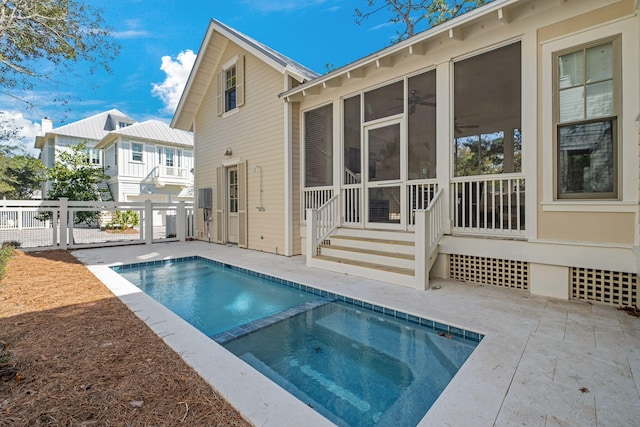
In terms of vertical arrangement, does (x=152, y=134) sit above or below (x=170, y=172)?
above

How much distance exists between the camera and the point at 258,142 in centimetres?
790

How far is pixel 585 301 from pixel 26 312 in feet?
21.3

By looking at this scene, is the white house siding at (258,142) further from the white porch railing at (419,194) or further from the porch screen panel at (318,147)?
the white porch railing at (419,194)

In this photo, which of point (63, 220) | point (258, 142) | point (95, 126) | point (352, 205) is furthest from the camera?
point (95, 126)

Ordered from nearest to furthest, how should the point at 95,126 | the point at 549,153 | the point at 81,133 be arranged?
the point at 549,153
the point at 81,133
the point at 95,126

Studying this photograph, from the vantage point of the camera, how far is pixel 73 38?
26.9 feet

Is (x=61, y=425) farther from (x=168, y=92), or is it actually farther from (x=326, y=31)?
(x=168, y=92)

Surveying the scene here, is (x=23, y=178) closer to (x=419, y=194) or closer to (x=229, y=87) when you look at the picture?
(x=229, y=87)

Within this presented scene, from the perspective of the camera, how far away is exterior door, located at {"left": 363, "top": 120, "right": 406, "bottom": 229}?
17.9 feet

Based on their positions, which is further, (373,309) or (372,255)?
(372,255)

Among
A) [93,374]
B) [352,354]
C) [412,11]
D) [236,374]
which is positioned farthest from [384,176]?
[412,11]

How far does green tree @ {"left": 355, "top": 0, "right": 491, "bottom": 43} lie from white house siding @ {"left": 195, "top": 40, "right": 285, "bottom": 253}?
6530mm

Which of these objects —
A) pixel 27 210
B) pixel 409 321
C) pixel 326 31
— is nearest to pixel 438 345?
pixel 409 321

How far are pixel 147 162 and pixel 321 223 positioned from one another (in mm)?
16175
